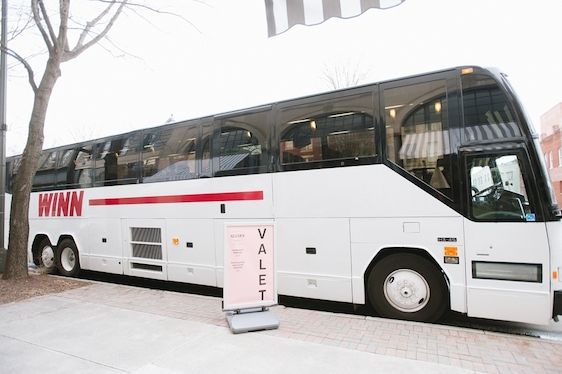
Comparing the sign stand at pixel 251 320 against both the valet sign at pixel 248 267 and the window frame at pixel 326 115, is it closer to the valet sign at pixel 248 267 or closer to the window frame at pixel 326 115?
the valet sign at pixel 248 267

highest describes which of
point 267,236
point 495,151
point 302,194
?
point 495,151

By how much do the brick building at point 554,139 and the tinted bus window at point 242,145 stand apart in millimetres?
31967

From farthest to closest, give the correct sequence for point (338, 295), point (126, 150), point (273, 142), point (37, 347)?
point (126, 150)
point (273, 142)
point (338, 295)
point (37, 347)

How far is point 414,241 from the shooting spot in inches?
215

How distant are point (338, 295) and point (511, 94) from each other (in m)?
3.75

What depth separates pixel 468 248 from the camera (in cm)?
512

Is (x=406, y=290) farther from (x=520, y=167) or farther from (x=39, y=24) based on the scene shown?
(x=39, y=24)

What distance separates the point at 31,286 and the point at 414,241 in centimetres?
769

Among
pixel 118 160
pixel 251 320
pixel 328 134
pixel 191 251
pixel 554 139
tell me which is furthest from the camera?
pixel 554 139

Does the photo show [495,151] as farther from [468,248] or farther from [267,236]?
[267,236]

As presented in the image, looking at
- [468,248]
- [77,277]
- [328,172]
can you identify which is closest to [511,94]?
[468,248]

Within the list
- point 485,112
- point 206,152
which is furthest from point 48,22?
point 485,112

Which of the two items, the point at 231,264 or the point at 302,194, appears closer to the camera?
the point at 231,264

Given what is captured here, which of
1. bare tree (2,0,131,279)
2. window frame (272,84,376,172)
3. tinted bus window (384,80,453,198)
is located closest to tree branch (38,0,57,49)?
bare tree (2,0,131,279)
